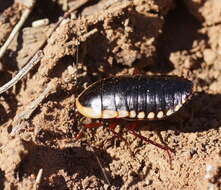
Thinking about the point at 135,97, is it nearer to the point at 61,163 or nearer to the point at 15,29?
the point at 61,163

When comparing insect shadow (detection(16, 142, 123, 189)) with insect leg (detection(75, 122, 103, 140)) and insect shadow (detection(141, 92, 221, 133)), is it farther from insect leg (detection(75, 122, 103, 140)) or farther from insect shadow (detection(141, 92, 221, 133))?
insect shadow (detection(141, 92, 221, 133))

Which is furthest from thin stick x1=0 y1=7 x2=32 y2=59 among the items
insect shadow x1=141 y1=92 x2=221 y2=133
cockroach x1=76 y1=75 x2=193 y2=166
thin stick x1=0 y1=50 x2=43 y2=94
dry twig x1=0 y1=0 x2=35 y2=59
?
insect shadow x1=141 y1=92 x2=221 y2=133

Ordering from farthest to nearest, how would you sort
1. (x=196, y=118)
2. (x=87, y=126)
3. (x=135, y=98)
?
1. (x=196, y=118)
2. (x=87, y=126)
3. (x=135, y=98)

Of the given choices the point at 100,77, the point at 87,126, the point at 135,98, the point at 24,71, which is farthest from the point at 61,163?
the point at 100,77

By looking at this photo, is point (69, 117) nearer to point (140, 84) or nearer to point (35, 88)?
point (35, 88)

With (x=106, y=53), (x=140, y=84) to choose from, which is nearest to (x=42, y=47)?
(x=106, y=53)

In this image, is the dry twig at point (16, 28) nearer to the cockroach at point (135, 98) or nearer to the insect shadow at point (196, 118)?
the cockroach at point (135, 98)
